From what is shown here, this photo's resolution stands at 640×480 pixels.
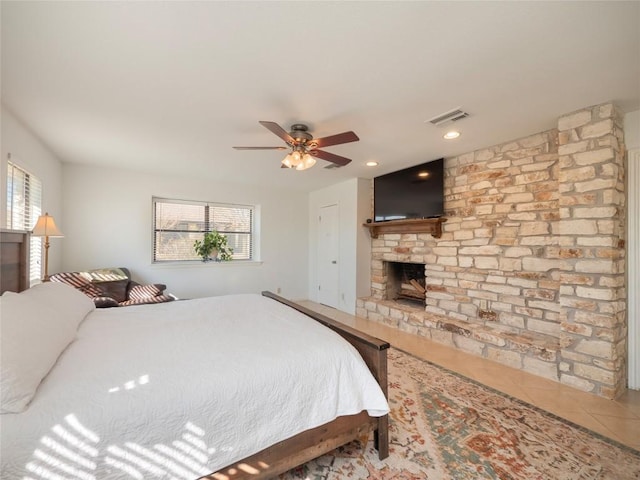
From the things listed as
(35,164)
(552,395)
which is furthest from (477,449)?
(35,164)

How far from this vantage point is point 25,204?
2.80 m

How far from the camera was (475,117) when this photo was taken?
2.48m

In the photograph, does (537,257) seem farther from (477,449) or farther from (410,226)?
(477,449)

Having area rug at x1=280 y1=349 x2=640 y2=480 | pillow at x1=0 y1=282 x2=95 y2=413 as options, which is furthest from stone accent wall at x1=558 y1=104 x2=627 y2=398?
pillow at x1=0 y1=282 x2=95 y2=413

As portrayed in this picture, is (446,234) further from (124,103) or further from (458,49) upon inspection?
(124,103)

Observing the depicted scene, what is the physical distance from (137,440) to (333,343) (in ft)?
3.14

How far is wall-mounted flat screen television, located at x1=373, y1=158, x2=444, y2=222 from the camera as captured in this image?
3.72 meters

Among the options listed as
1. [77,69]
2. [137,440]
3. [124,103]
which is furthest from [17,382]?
[124,103]

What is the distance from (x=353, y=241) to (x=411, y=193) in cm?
128

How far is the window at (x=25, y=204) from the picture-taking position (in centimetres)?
248

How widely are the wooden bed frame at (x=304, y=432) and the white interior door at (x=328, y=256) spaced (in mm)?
3186

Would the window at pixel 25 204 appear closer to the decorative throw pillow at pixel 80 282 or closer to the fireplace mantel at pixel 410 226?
the decorative throw pillow at pixel 80 282

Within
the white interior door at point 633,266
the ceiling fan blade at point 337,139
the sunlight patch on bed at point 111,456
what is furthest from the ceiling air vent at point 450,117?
the sunlight patch on bed at point 111,456

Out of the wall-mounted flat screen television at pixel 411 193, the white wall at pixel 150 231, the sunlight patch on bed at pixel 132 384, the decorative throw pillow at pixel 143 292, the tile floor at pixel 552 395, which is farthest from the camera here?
the white wall at pixel 150 231
